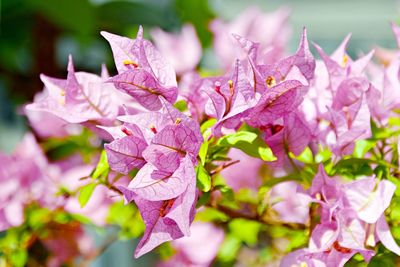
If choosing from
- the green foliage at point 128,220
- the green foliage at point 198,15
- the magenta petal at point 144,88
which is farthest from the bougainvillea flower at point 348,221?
the green foliage at point 198,15

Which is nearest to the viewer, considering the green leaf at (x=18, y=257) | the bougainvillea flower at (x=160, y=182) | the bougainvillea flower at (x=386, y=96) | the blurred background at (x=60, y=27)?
the bougainvillea flower at (x=160, y=182)

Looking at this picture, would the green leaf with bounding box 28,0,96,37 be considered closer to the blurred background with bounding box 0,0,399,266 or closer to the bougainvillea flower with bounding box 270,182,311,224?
the blurred background with bounding box 0,0,399,266

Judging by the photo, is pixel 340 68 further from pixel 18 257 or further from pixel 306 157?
pixel 18 257

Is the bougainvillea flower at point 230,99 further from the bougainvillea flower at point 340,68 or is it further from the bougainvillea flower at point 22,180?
the bougainvillea flower at point 22,180

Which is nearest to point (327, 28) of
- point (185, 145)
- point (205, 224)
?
point (205, 224)

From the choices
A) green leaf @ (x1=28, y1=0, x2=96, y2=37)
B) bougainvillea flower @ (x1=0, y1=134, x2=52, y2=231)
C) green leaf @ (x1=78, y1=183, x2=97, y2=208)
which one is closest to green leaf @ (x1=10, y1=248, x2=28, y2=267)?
bougainvillea flower @ (x1=0, y1=134, x2=52, y2=231)

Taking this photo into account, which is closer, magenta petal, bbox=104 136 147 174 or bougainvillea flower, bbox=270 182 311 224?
magenta petal, bbox=104 136 147 174
